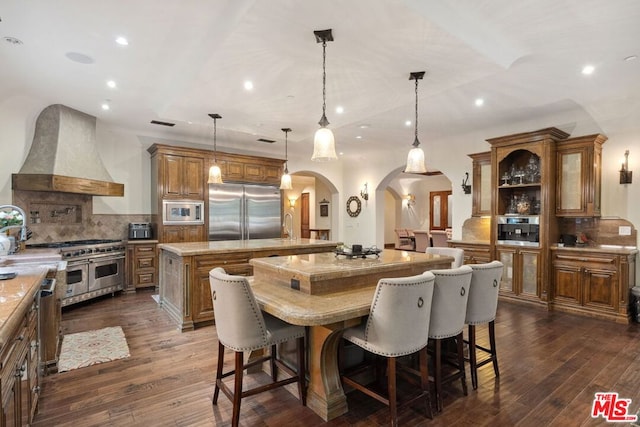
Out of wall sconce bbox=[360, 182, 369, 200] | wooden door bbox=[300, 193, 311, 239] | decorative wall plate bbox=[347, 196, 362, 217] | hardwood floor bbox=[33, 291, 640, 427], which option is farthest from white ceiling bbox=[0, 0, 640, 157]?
wooden door bbox=[300, 193, 311, 239]

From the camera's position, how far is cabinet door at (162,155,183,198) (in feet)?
19.4

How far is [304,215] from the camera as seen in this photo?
13617mm

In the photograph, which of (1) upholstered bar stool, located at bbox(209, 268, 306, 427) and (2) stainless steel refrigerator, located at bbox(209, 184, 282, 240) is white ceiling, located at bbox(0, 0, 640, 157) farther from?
(1) upholstered bar stool, located at bbox(209, 268, 306, 427)

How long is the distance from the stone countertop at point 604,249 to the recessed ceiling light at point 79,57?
6085mm

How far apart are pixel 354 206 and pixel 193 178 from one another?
14.0ft

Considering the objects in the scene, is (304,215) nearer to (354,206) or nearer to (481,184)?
(354,206)

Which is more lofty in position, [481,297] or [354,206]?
[354,206]

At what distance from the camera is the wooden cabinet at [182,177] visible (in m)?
5.93

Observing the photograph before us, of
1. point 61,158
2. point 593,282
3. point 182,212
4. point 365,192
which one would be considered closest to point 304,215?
point 365,192

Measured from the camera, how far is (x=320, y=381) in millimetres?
2354

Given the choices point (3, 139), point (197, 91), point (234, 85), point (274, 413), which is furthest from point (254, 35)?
point (3, 139)

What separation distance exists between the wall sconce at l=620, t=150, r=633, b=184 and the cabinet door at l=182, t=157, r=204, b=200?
6.48 metres

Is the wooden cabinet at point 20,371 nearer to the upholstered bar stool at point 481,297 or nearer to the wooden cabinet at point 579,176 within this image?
the upholstered bar stool at point 481,297

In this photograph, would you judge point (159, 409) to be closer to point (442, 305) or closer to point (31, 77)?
point (442, 305)
